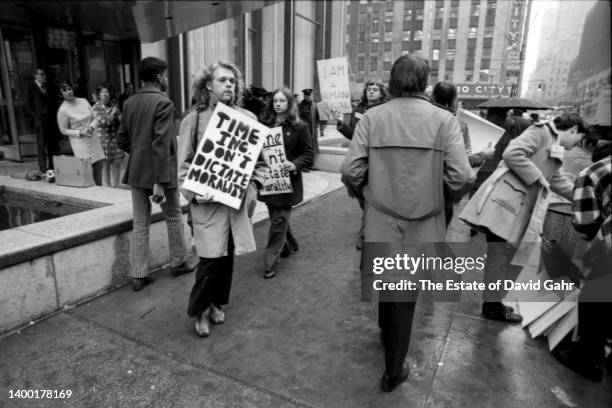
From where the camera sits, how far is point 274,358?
2.87 metres

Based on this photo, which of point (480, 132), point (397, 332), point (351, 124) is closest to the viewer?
point (397, 332)

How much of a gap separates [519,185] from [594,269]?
0.79 metres

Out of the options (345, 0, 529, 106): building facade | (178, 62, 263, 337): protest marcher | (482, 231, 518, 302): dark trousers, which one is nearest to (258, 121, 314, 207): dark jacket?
(178, 62, 263, 337): protest marcher

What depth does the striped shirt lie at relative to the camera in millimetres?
2080

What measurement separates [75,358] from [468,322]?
9.56ft

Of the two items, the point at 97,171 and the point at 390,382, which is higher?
the point at 97,171

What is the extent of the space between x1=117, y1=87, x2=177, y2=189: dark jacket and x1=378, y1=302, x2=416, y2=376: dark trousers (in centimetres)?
221

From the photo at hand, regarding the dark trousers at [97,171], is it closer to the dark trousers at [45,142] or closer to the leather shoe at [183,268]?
the dark trousers at [45,142]

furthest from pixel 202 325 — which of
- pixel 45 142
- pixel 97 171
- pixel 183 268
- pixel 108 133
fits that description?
pixel 45 142

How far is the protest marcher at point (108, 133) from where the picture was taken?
20.3ft

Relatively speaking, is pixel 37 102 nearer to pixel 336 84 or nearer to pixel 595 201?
pixel 336 84

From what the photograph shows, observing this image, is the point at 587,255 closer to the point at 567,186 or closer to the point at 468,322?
the point at 567,186

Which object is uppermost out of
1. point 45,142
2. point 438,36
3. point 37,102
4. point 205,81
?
point 438,36

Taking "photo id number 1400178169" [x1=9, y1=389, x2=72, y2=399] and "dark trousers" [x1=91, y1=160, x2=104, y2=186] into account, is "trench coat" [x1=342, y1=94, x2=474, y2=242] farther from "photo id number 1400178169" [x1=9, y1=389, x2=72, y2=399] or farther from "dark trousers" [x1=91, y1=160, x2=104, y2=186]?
"dark trousers" [x1=91, y1=160, x2=104, y2=186]
